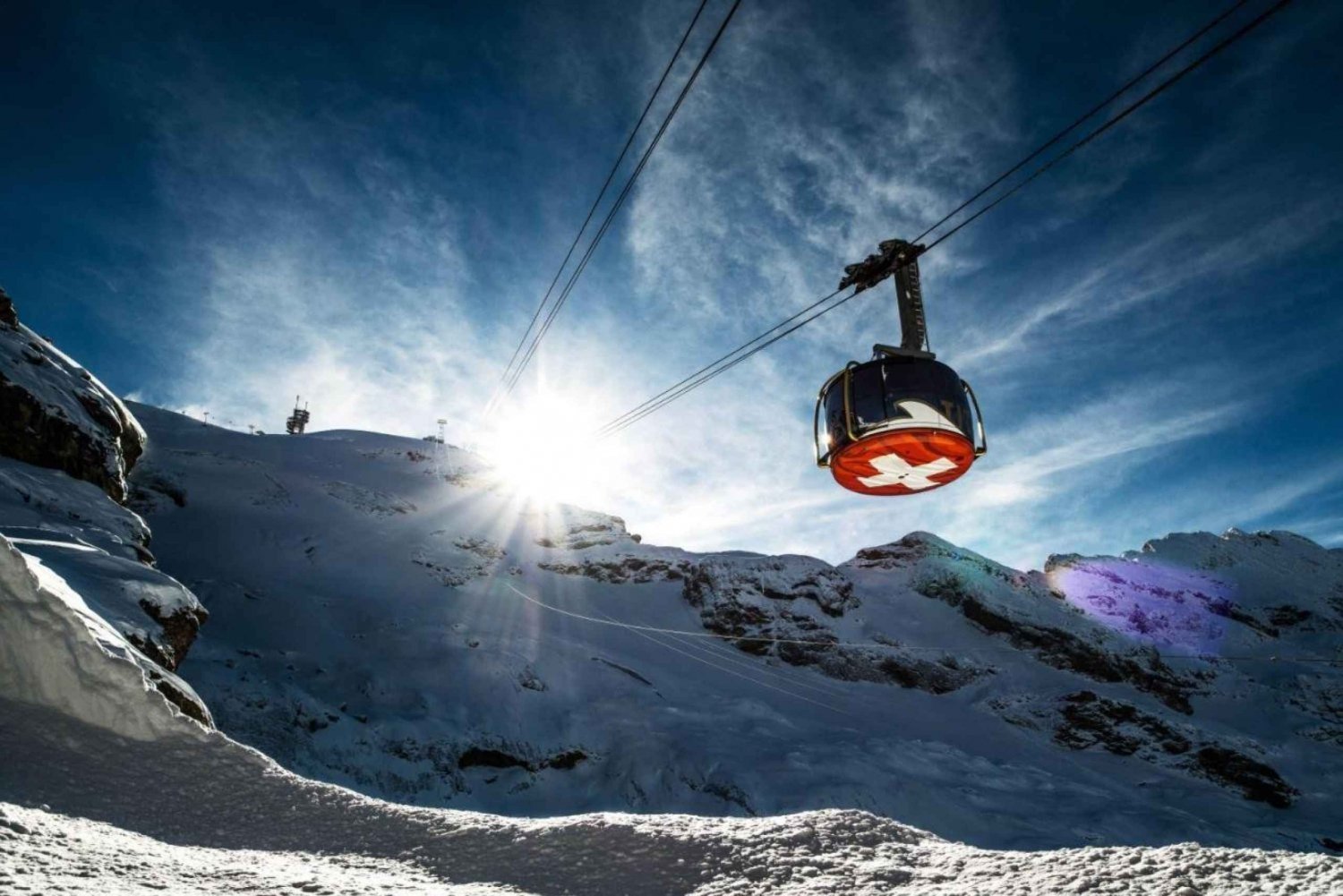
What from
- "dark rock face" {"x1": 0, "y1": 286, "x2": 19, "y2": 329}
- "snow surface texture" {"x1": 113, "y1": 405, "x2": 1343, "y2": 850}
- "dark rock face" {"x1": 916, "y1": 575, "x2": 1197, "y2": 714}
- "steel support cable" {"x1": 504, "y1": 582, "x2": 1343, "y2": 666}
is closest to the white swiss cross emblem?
"snow surface texture" {"x1": 113, "y1": 405, "x2": 1343, "y2": 850}

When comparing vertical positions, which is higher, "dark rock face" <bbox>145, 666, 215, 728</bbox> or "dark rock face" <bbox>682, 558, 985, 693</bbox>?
"dark rock face" <bbox>682, 558, 985, 693</bbox>

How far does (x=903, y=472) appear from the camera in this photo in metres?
7.25

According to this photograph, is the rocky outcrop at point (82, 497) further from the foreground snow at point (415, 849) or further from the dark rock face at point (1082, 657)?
the dark rock face at point (1082, 657)

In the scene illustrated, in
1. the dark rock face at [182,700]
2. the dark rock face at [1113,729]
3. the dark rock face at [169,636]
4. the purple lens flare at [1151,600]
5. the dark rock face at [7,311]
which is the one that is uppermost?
the purple lens flare at [1151,600]

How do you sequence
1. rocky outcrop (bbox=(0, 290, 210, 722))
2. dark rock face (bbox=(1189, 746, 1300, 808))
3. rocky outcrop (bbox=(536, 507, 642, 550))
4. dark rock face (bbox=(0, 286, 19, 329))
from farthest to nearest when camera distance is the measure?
1. rocky outcrop (bbox=(536, 507, 642, 550))
2. dark rock face (bbox=(1189, 746, 1300, 808))
3. dark rock face (bbox=(0, 286, 19, 329))
4. rocky outcrop (bbox=(0, 290, 210, 722))

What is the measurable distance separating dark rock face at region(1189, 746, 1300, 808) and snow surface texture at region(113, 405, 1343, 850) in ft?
0.43

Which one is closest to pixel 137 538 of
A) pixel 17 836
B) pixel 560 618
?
pixel 17 836

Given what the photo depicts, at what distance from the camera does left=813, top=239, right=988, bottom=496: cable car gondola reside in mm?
6621

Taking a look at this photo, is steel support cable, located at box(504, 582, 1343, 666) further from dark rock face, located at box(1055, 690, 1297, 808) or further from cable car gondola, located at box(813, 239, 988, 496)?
cable car gondola, located at box(813, 239, 988, 496)

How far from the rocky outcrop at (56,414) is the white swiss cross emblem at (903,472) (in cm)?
1443

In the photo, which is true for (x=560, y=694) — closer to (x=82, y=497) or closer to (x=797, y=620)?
(x=82, y=497)

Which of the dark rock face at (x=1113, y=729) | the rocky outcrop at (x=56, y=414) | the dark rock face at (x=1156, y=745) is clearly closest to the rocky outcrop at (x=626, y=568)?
the dark rock face at (x=1113, y=729)

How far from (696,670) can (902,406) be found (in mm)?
29664

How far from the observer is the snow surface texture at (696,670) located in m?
21.2
